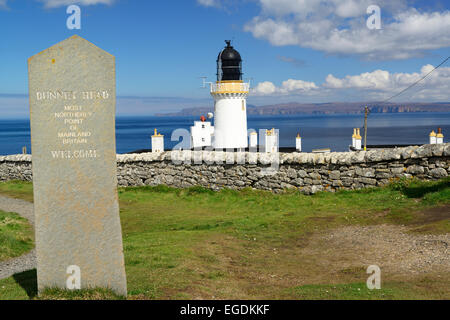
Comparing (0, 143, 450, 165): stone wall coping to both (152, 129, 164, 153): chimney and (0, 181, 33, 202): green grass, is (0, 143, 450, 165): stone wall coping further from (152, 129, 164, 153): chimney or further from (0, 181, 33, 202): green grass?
(152, 129, 164, 153): chimney

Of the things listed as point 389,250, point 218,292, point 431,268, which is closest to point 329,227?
point 389,250

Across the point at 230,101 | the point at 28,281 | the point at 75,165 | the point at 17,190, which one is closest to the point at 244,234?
the point at 28,281

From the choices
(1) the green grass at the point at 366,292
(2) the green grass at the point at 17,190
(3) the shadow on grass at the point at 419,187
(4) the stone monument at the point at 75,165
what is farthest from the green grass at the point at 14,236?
(3) the shadow on grass at the point at 419,187

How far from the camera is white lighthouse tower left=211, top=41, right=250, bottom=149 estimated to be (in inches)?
1235

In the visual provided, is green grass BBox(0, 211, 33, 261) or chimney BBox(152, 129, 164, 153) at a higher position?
chimney BBox(152, 129, 164, 153)

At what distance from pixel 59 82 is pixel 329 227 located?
290 inches

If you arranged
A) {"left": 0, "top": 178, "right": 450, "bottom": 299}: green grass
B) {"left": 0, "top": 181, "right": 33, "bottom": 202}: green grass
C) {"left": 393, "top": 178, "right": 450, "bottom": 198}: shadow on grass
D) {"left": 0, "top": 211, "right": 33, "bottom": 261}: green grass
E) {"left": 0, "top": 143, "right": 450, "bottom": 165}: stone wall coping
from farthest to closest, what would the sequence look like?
1. {"left": 0, "top": 181, "right": 33, "bottom": 202}: green grass
2. {"left": 0, "top": 143, "right": 450, "bottom": 165}: stone wall coping
3. {"left": 393, "top": 178, "right": 450, "bottom": 198}: shadow on grass
4. {"left": 0, "top": 211, "right": 33, "bottom": 261}: green grass
5. {"left": 0, "top": 178, "right": 450, "bottom": 299}: green grass

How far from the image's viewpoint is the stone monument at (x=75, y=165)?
585cm

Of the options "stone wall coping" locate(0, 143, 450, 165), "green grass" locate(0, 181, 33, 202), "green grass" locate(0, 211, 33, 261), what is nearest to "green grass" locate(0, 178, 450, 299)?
"stone wall coping" locate(0, 143, 450, 165)

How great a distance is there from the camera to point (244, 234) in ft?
34.3

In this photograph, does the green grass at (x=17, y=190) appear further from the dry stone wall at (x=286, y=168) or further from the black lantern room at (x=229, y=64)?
the black lantern room at (x=229, y=64)

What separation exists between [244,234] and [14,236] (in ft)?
18.3

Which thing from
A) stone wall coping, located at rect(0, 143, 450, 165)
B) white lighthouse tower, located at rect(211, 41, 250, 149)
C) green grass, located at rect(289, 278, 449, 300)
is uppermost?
white lighthouse tower, located at rect(211, 41, 250, 149)

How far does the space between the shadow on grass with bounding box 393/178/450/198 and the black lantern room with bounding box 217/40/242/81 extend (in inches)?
789
